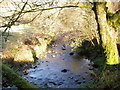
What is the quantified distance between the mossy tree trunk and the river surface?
2348 millimetres

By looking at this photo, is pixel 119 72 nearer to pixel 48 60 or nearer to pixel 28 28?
pixel 48 60

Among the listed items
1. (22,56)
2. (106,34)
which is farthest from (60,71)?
(106,34)

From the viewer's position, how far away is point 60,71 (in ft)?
40.8

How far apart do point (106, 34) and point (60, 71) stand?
18.6ft

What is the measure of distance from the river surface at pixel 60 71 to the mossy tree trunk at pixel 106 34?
235cm

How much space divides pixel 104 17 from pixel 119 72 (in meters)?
2.57

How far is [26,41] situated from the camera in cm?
1967

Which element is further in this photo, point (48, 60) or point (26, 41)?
point (26, 41)

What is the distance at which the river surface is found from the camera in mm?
9895

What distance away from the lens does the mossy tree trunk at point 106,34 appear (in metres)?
7.61

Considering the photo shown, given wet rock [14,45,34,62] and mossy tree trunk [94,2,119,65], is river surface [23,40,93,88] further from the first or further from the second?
mossy tree trunk [94,2,119,65]

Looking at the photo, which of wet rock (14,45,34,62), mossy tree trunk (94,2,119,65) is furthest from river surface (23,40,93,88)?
mossy tree trunk (94,2,119,65)

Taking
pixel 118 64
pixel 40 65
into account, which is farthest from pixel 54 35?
pixel 118 64

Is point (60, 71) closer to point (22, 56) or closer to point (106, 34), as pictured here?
point (22, 56)
